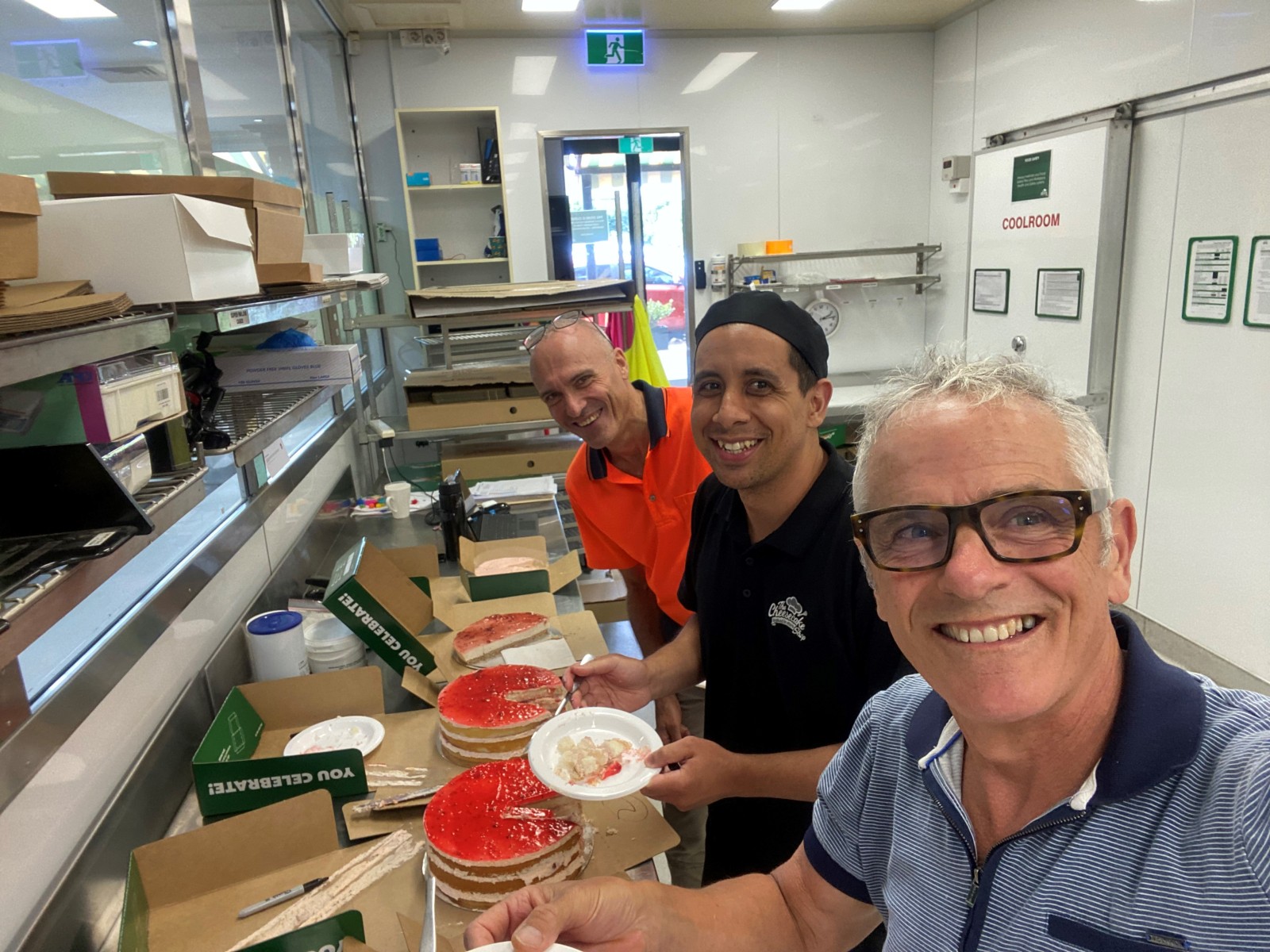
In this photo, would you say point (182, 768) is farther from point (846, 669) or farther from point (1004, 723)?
point (1004, 723)

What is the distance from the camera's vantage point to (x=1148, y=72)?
3.31 meters

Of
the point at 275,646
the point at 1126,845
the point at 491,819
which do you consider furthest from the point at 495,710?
the point at 1126,845

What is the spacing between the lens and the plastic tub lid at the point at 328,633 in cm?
184

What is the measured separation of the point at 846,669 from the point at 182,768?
1259mm

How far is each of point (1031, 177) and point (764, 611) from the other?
12.0ft

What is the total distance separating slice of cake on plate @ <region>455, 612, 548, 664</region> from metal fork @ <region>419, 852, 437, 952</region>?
0.60m

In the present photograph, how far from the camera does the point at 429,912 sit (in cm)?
98

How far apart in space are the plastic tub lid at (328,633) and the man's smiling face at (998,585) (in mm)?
1462

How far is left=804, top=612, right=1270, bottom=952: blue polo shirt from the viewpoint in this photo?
62 centimetres

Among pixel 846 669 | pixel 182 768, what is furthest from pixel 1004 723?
pixel 182 768

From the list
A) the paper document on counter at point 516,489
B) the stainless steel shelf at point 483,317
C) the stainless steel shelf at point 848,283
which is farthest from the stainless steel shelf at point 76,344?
the stainless steel shelf at point 848,283

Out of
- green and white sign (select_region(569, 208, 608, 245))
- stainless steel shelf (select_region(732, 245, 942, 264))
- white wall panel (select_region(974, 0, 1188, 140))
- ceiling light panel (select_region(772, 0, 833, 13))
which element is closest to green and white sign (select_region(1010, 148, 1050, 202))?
white wall panel (select_region(974, 0, 1188, 140))

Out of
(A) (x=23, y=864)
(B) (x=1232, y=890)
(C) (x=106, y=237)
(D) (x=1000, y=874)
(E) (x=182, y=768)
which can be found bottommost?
(E) (x=182, y=768)

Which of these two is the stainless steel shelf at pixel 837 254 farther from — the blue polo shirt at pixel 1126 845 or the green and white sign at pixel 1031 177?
the blue polo shirt at pixel 1126 845
